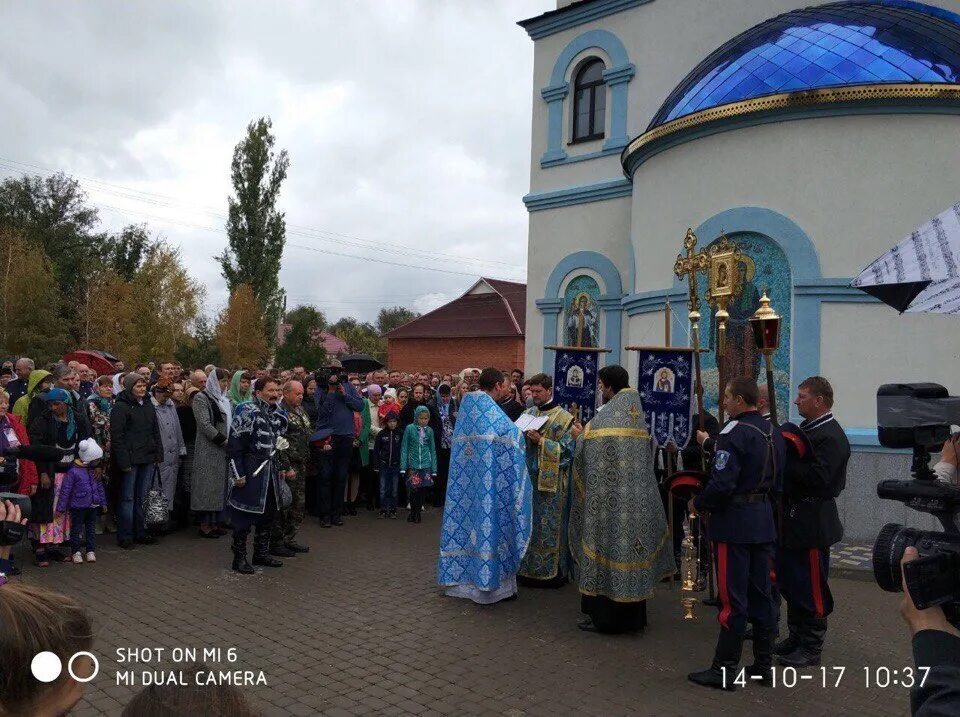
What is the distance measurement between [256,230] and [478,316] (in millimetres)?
12528

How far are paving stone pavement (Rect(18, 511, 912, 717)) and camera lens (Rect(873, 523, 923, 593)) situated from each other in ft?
9.43

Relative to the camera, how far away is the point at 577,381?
7.98 m

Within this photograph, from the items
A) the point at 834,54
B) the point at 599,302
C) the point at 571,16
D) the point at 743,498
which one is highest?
the point at 571,16

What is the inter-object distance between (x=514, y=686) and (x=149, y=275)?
33.1 m

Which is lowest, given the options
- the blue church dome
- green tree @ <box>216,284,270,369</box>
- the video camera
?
the video camera

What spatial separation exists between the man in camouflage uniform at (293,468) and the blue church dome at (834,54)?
6710mm

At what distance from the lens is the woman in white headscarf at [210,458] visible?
894cm

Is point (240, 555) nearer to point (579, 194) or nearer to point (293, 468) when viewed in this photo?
point (293, 468)

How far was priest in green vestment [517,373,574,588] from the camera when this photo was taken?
274 inches

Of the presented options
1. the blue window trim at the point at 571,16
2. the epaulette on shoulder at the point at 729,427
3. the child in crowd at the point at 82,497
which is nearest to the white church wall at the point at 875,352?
the epaulette on shoulder at the point at 729,427

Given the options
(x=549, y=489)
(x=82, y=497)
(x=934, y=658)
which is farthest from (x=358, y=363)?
(x=934, y=658)

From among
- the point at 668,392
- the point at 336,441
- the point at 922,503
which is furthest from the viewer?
the point at 336,441

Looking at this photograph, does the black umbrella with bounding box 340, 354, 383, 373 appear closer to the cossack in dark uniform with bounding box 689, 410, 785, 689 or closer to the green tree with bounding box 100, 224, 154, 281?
the cossack in dark uniform with bounding box 689, 410, 785, 689

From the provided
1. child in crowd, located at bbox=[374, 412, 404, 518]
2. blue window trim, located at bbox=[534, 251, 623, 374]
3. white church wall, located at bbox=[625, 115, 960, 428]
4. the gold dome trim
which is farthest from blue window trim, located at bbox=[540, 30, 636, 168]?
child in crowd, located at bbox=[374, 412, 404, 518]
